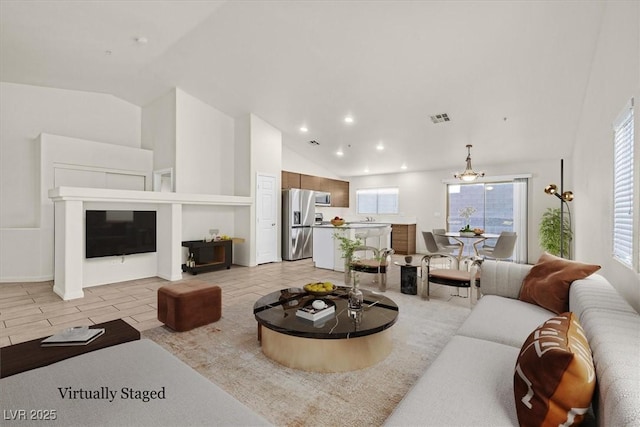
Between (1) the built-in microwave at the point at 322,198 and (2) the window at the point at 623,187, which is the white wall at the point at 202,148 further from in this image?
(2) the window at the point at 623,187

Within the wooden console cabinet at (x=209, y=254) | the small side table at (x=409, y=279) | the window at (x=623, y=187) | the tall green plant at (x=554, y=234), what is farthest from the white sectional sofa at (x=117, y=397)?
the tall green plant at (x=554, y=234)

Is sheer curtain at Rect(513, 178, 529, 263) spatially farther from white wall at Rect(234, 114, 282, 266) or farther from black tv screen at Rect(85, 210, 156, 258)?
black tv screen at Rect(85, 210, 156, 258)

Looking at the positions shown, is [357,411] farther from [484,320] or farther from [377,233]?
[377,233]

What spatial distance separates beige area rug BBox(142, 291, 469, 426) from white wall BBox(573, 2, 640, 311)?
1.43 m

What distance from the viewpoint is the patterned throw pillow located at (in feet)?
3.34

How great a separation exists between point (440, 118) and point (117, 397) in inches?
226

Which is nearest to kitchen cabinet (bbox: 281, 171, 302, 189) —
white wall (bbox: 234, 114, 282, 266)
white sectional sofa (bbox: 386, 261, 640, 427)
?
Result: white wall (bbox: 234, 114, 282, 266)

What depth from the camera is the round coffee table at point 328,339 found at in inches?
84.8

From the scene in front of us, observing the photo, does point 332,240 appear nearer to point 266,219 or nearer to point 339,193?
point 266,219

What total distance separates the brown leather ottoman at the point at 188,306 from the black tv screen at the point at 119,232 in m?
2.50

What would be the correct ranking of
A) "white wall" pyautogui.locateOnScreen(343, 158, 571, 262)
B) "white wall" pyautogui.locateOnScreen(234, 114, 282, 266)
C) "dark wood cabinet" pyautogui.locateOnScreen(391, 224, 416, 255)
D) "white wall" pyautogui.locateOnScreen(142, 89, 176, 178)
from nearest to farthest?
1. "white wall" pyautogui.locateOnScreen(142, 89, 176, 178)
2. "white wall" pyautogui.locateOnScreen(234, 114, 282, 266)
3. "white wall" pyautogui.locateOnScreen(343, 158, 571, 262)
4. "dark wood cabinet" pyautogui.locateOnScreen(391, 224, 416, 255)

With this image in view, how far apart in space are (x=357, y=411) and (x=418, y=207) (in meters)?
7.60

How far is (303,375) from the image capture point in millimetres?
2176

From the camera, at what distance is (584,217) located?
4.02 meters
